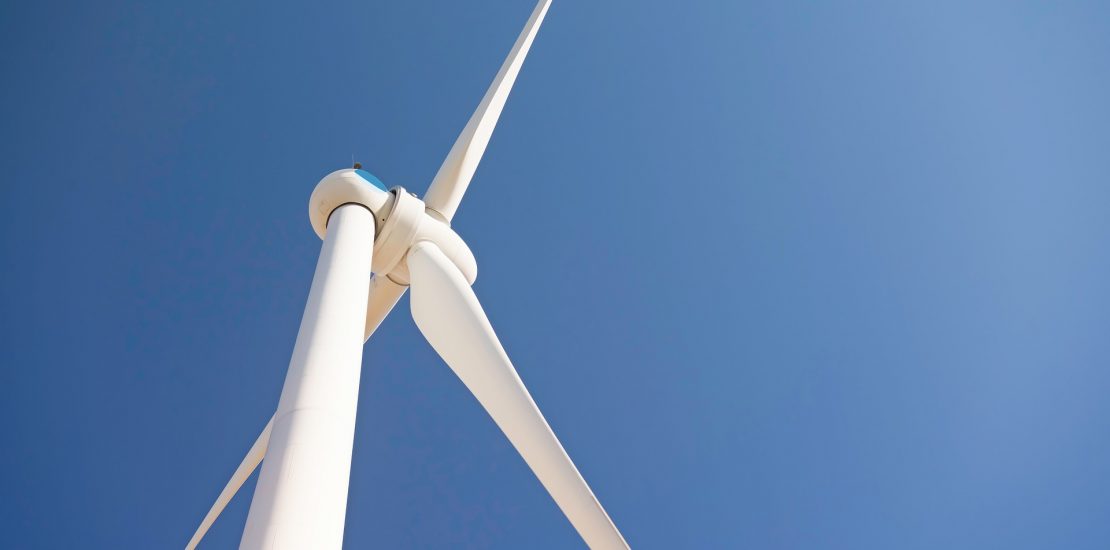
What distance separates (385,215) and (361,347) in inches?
136

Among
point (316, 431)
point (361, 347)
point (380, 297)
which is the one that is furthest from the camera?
point (380, 297)

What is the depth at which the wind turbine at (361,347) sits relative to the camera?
171 inches

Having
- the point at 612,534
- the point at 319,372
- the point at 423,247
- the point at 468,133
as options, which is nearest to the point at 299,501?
the point at 319,372

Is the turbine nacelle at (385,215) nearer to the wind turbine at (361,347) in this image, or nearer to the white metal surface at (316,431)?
the wind turbine at (361,347)

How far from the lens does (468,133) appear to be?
1060 cm

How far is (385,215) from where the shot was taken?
9.06 meters

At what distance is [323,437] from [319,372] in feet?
2.06

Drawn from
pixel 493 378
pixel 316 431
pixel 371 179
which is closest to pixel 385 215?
pixel 371 179

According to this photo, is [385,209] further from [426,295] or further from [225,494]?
[225,494]

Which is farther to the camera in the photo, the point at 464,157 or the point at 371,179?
the point at 464,157

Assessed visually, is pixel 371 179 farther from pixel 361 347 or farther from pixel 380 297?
pixel 361 347

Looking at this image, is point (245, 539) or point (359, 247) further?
point (359, 247)

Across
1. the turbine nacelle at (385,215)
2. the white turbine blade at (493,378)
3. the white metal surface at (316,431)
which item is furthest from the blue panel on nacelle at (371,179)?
the white metal surface at (316,431)

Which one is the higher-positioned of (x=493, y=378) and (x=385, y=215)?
(x=385, y=215)
